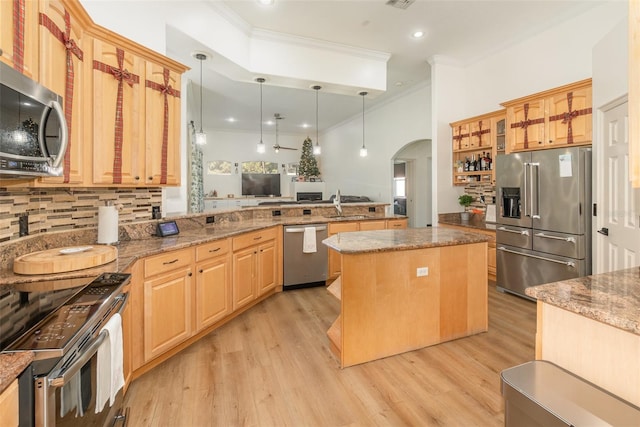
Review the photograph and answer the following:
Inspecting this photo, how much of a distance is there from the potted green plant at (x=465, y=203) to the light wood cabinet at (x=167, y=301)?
4217mm

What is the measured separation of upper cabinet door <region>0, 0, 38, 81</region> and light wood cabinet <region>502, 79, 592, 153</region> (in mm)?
4587

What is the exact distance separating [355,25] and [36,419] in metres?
4.41

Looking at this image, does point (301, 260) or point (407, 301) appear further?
point (301, 260)

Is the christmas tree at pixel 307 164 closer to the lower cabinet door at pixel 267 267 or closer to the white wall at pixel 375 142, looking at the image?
the white wall at pixel 375 142

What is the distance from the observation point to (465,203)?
5.00 metres

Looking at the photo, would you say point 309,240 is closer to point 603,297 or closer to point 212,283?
point 212,283

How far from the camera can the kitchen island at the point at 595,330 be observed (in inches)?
37.9

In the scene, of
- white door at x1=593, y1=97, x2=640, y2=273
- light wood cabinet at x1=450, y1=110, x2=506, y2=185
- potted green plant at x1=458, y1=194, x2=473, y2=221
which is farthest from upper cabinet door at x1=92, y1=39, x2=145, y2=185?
potted green plant at x1=458, y1=194, x2=473, y2=221

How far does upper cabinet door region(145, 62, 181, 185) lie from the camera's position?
98.7 inches

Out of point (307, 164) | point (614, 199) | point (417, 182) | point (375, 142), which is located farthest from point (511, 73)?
point (307, 164)

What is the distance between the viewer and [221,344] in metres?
2.70

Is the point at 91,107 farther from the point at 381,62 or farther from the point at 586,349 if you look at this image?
the point at 381,62

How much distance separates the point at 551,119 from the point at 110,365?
4596 millimetres

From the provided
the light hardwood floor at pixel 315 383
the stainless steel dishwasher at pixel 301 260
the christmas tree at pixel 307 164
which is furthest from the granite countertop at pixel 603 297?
the christmas tree at pixel 307 164
